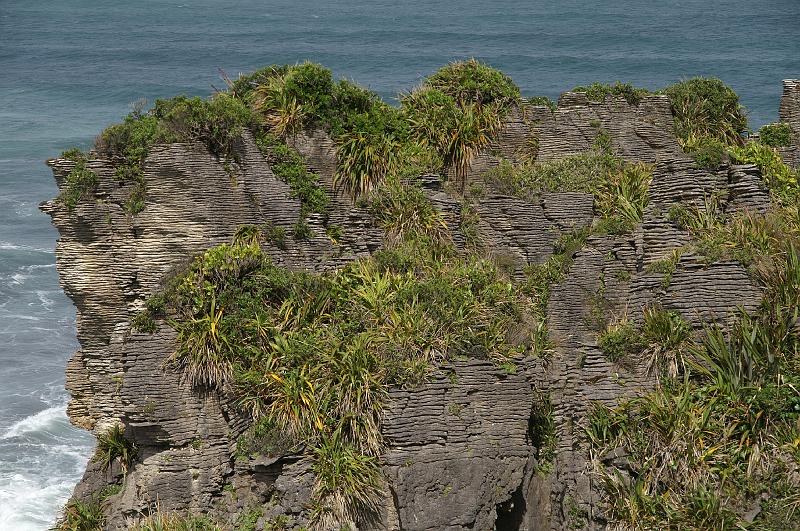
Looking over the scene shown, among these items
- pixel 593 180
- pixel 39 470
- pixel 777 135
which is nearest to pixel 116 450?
pixel 593 180

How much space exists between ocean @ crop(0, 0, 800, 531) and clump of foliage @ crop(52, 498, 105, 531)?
35.2ft

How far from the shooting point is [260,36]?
253ft

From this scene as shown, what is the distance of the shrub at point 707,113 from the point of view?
69.2 ft

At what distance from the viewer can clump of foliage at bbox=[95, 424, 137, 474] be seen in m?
17.2

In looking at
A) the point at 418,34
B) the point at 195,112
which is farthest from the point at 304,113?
the point at 418,34

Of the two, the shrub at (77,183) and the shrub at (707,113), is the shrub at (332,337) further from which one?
the shrub at (707,113)

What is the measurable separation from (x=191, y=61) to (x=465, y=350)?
57.6 meters

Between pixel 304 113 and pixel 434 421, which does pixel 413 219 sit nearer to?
pixel 304 113

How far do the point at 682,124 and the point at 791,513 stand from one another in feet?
30.5

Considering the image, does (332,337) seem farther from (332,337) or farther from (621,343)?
(621,343)

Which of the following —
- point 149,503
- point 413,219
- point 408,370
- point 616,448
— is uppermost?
point 413,219

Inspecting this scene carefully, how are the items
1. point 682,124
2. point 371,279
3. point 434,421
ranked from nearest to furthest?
point 434,421, point 371,279, point 682,124

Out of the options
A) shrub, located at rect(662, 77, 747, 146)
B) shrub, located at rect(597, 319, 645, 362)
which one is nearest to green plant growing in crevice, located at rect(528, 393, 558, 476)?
shrub, located at rect(597, 319, 645, 362)

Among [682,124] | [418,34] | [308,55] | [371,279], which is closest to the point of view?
[371,279]
